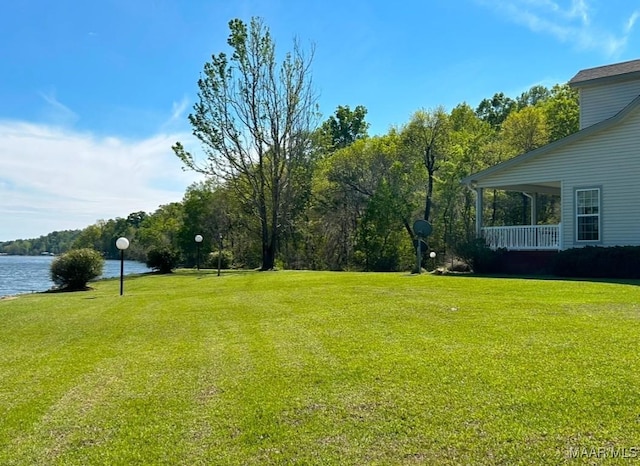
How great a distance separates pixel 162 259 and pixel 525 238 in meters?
17.1

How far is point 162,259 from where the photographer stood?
25484 millimetres

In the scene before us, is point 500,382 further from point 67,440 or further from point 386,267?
point 386,267

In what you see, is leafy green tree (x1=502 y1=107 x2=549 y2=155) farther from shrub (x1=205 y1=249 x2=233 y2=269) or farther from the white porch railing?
shrub (x1=205 y1=249 x2=233 y2=269)

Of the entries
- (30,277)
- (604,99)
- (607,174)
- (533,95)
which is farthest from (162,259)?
(533,95)

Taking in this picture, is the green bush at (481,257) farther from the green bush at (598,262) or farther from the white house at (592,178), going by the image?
the green bush at (598,262)

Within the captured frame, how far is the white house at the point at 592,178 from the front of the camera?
44.8ft

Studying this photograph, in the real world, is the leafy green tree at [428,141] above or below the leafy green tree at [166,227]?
above

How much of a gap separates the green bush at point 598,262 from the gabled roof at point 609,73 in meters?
6.71

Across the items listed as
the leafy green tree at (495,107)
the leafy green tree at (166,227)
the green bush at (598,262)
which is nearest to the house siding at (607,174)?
the green bush at (598,262)

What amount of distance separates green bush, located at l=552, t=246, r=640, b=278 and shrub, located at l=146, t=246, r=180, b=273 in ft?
59.2

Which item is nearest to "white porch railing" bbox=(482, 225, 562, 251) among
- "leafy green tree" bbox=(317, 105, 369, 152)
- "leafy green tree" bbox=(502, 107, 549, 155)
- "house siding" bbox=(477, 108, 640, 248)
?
"house siding" bbox=(477, 108, 640, 248)

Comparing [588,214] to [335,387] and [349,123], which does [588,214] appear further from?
[349,123]

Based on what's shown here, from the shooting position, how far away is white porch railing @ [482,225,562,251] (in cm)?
1518

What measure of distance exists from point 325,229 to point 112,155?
15.1m
